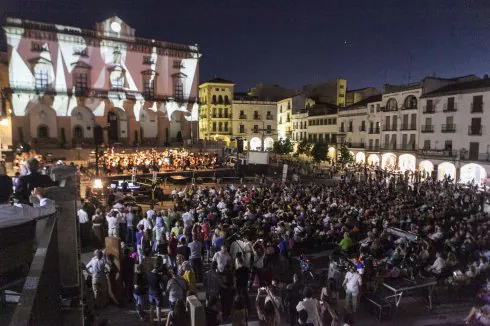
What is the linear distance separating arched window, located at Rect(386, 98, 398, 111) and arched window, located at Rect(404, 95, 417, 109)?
1.36 meters

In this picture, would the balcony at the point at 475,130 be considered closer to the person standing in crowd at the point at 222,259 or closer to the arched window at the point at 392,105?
the arched window at the point at 392,105

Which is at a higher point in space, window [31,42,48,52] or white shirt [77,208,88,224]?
window [31,42,48,52]

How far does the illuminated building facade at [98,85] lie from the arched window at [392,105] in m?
25.0

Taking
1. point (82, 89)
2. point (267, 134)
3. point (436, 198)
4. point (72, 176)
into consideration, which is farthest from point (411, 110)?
point (72, 176)

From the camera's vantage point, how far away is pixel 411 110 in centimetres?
4047

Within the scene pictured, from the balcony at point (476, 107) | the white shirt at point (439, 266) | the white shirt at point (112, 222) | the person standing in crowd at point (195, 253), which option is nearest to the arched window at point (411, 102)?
the balcony at point (476, 107)

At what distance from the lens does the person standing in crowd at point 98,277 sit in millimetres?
7812

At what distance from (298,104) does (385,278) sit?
182 ft

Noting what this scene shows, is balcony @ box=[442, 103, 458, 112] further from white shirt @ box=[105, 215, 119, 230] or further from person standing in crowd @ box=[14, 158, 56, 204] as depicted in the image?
person standing in crowd @ box=[14, 158, 56, 204]

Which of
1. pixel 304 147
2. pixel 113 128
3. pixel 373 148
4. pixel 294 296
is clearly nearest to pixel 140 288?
pixel 294 296

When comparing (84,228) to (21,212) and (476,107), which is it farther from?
(476,107)

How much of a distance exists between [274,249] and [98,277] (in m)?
4.99

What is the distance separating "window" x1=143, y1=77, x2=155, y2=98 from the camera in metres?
43.3

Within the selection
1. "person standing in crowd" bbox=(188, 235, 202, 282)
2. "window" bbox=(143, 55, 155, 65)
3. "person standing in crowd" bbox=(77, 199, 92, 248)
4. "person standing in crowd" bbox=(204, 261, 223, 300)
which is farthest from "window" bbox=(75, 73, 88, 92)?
"person standing in crowd" bbox=(204, 261, 223, 300)
